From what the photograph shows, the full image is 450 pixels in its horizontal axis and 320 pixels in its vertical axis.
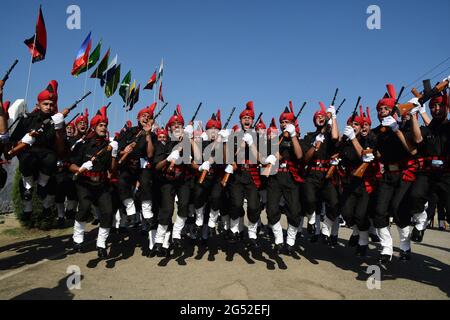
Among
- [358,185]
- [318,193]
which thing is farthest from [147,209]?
[358,185]

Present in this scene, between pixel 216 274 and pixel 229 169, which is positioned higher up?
pixel 229 169

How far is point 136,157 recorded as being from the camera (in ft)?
23.9

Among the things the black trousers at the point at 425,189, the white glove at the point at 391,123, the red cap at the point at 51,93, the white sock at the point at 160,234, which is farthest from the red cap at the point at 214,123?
Answer: the black trousers at the point at 425,189

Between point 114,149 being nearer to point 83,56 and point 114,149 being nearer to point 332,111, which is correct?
point 332,111

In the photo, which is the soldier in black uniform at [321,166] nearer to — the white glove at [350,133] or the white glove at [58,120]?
the white glove at [350,133]

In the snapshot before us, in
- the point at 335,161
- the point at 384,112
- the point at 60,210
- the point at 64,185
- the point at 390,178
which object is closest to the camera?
the point at 390,178

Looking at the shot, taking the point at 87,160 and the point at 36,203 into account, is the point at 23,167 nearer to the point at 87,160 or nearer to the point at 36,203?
the point at 87,160

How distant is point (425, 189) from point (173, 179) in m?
4.47

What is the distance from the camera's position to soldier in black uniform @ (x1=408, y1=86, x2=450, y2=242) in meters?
5.14

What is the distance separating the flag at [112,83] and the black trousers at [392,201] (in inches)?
591

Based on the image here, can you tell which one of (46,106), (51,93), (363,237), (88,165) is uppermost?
(51,93)

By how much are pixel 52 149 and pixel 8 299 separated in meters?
3.24

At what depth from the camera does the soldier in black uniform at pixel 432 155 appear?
5137 millimetres
